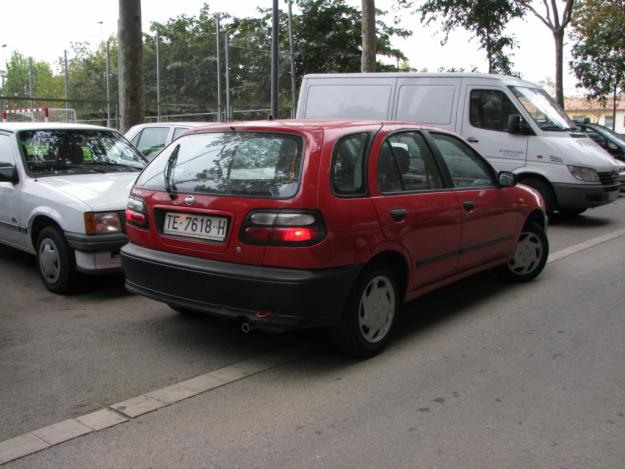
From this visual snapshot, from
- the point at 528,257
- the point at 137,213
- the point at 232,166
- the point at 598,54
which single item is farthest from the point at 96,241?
the point at 598,54

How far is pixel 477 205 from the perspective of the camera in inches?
217

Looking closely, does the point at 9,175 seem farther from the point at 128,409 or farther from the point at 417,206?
the point at 417,206

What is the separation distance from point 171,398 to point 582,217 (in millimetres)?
9743

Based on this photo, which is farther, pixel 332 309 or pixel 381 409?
pixel 332 309

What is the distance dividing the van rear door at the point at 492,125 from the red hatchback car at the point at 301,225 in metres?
5.56

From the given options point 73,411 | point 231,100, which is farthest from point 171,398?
point 231,100

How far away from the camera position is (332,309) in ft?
13.4

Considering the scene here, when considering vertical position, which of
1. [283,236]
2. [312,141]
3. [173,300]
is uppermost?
[312,141]

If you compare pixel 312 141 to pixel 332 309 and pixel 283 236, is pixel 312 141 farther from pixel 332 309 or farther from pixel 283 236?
pixel 332 309

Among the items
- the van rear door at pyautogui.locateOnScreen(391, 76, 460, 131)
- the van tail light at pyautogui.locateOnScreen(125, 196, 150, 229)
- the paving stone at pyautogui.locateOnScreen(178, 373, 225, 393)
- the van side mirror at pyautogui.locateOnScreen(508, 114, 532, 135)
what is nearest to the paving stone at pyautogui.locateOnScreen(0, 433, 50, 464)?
the paving stone at pyautogui.locateOnScreen(178, 373, 225, 393)

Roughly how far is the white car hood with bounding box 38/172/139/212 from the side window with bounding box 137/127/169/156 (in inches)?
142

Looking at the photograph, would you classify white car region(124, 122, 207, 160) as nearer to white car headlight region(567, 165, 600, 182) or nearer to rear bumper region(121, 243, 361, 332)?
white car headlight region(567, 165, 600, 182)

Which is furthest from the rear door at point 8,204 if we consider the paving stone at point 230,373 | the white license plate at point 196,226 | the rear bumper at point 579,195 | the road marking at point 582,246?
the rear bumper at point 579,195

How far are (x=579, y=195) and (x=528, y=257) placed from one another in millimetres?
4187
